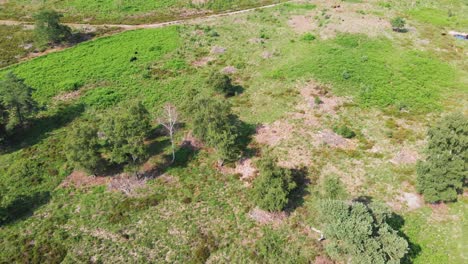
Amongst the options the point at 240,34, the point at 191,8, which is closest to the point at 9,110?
the point at 240,34

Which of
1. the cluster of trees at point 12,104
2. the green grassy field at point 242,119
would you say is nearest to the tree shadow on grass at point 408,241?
the green grassy field at point 242,119

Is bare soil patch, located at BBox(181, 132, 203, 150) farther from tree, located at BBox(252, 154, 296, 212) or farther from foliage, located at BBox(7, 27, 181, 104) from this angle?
tree, located at BBox(252, 154, 296, 212)

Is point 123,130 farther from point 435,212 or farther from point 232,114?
point 435,212

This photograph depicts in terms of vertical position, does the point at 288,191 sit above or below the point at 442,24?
below

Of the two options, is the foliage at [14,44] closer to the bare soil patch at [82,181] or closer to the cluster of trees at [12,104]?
the cluster of trees at [12,104]

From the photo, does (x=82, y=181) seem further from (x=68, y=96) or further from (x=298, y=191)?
(x=298, y=191)

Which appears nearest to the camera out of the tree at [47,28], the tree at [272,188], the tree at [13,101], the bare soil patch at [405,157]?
the tree at [272,188]
